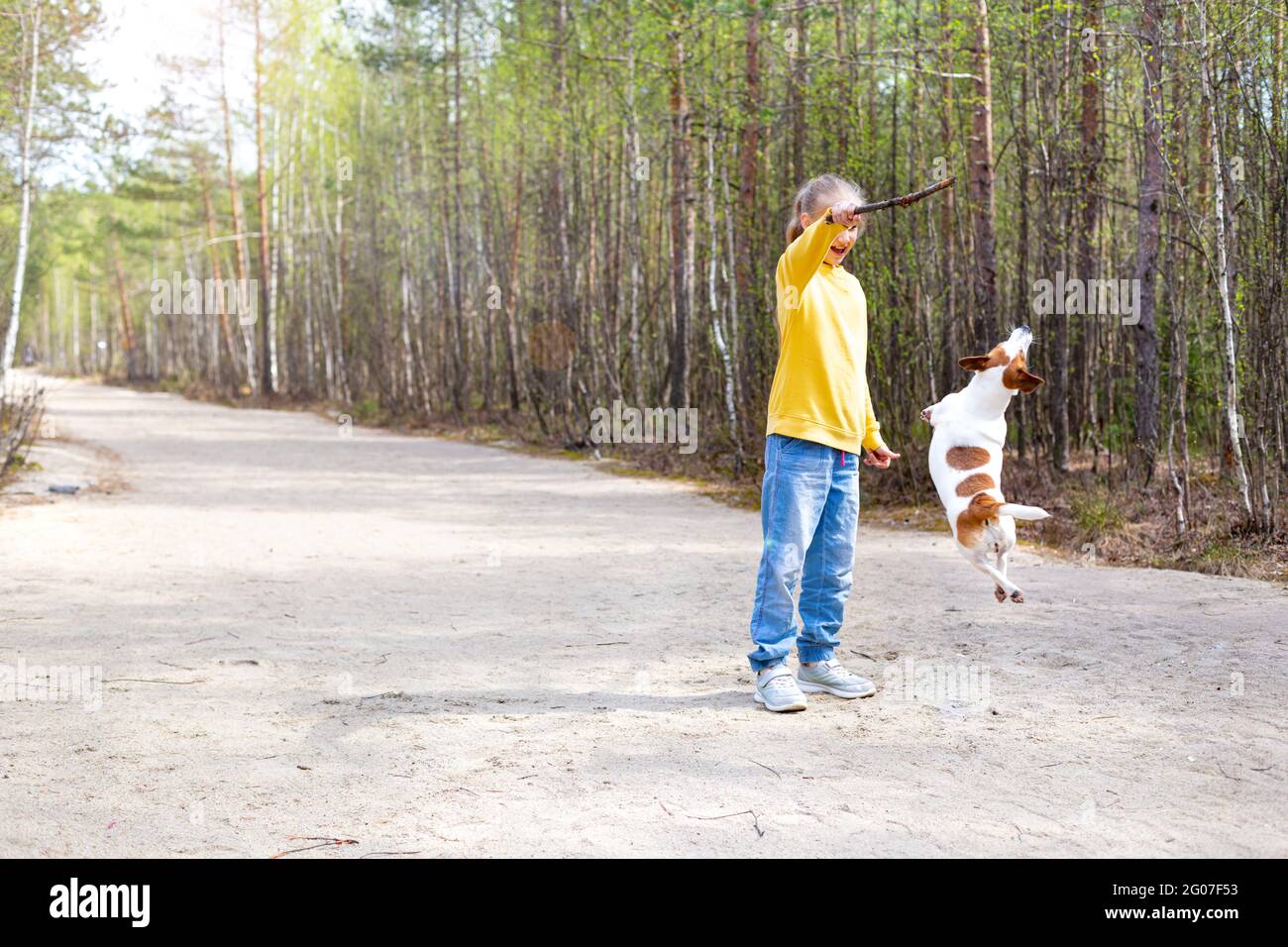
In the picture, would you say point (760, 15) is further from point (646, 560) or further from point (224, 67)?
point (224, 67)

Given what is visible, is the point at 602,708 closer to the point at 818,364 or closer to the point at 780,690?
the point at 780,690

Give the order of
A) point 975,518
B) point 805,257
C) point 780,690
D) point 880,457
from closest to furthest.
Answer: point 975,518
point 805,257
point 780,690
point 880,457

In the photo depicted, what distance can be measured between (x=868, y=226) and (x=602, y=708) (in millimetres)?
7723

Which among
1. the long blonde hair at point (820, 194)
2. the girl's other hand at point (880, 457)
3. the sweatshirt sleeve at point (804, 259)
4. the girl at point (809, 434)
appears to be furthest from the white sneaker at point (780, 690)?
the long blonde hair at point (820, 194)

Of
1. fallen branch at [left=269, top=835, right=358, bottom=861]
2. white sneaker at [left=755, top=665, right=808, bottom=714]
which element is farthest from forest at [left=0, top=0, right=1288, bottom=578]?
fallen branch at [left=269, top=835, right=358, bottom=861]

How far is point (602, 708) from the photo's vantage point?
500 centimetres

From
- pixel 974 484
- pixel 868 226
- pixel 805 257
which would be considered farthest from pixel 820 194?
pixel 868 226

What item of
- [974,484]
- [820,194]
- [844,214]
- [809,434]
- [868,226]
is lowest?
[974,484]

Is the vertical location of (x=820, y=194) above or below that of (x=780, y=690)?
above

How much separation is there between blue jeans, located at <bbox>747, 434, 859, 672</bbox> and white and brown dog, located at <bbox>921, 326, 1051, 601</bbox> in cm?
67

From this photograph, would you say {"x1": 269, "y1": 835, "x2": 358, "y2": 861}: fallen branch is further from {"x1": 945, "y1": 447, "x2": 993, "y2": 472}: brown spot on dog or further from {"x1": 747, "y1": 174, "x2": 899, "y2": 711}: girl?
{"x1": 945, "y1": 447, "x2": 993, "y2": 472}: brown spot on dog

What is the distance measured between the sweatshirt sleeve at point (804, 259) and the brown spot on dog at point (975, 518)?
3.45 ft

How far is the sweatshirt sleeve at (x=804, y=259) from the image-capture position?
4.34m

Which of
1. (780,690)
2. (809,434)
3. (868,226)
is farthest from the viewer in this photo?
(868,226)
